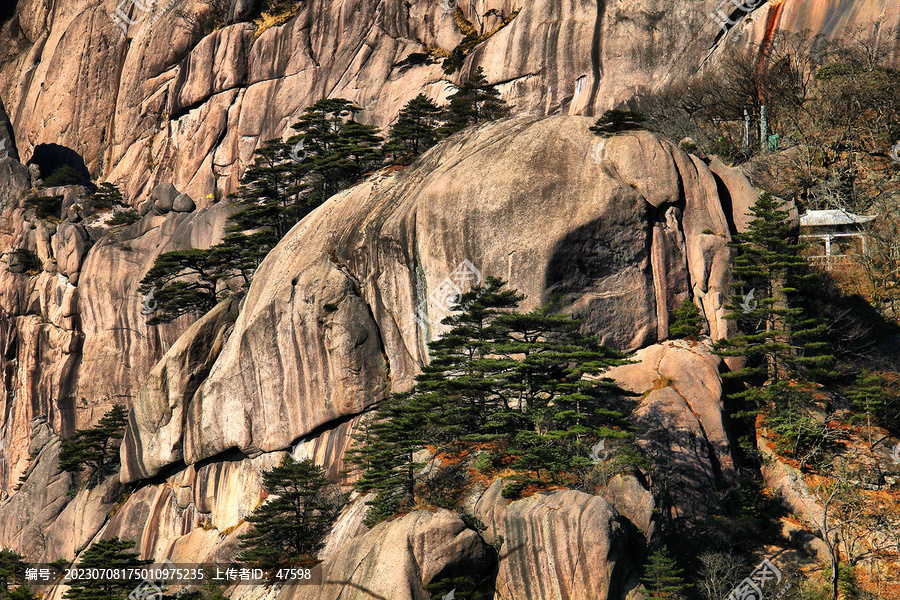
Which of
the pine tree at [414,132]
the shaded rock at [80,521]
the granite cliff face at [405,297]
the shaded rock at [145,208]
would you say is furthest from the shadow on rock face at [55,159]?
the pine tree at [414,132]

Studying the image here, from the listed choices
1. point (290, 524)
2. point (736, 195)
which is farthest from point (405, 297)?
point (736, 195)

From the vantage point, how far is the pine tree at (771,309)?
93.7ft

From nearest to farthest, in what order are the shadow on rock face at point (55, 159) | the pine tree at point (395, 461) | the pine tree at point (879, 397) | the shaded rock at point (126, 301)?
the pine tree at point (395, 461), the pine tree at point (879, 397), the shaded rock at point (126, 301), the shadow on rock face at point (55, 159)

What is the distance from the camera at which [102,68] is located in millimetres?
67312

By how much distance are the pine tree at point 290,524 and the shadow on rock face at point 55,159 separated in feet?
149

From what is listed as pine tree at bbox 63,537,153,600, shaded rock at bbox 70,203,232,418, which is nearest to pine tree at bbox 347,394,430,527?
pine tree at bbox 63,537,153,600

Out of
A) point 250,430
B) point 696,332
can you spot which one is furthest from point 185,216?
point 696,332

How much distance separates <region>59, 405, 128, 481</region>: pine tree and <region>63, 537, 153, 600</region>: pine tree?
13.4 metres

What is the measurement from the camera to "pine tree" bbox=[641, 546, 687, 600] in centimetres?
2139

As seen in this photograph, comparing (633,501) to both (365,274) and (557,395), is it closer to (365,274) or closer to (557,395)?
(557,395)

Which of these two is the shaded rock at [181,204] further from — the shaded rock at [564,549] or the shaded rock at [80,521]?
the shaded rock at [564,549]

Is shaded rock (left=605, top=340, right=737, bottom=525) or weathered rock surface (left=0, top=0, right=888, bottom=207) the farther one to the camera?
weathered rock surface (left=0, top=0, right=888, bottom=207)

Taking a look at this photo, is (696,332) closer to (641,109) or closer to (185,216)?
(641,109)

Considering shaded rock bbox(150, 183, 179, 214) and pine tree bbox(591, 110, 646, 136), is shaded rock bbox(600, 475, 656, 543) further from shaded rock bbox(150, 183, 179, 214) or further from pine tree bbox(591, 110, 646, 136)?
shaded rock bbox(150, 183, 179, 214)
